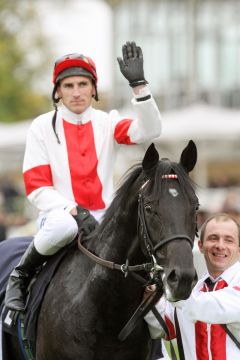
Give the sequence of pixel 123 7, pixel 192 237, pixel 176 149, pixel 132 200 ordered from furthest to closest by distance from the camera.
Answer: pixel 123 7
pixel 176 149
pixel 132 200
pixel 192 237

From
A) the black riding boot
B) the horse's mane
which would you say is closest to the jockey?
the black riding boot

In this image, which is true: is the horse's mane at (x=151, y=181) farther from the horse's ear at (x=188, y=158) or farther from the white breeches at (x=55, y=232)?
the white breeches at (x=55, y=232)

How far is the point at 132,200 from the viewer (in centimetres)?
545

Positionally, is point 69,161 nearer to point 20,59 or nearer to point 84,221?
point 84,221

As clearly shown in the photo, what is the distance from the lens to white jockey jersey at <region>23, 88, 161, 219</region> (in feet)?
20.2

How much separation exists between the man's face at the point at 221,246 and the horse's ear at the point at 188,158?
1.94ft

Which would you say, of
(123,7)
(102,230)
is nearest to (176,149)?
(123,7)

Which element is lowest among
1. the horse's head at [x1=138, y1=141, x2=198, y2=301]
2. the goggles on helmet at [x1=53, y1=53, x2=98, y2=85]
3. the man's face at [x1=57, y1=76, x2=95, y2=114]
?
the horse's head at [x1=138, y1=141, x2=198, y2=301]

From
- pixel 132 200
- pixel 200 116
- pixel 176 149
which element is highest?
pixel 132 200

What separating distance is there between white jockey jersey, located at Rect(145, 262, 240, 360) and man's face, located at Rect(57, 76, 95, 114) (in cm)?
147

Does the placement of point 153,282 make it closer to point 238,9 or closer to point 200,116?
point 200,116

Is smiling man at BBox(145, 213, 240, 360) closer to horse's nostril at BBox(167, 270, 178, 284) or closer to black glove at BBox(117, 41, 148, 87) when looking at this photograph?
horse's nostril at BBox(167, 270, 178, 284)

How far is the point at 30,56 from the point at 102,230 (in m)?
30.6

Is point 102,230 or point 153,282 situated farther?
point 102,230
